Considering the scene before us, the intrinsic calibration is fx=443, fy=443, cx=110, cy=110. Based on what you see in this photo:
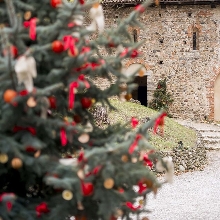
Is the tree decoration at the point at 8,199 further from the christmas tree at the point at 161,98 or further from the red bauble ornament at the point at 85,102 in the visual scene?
the christmas tree at the point at 161,98

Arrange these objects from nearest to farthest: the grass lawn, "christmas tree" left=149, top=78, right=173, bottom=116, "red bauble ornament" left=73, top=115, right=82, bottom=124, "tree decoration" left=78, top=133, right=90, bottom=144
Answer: "tree decoration" left=78, top=133, right=90, bottom=144
"red bauble ornament" left=73, top=115, right=82, bottom=124
the grass lawn
"christmas tree" left=149, top=78, right=173, bottom=116

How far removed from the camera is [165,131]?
601 inches

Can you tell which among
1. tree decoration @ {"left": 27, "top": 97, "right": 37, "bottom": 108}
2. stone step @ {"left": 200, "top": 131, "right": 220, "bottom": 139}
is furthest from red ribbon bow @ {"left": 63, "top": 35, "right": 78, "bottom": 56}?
stone step @ {"left": 200, "top": 131, "right": 220, "bottom": 139}

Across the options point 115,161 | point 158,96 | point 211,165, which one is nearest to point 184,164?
point 211,165

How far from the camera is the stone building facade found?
2147 cm

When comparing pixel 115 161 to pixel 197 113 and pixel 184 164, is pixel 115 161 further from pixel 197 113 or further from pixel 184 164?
pixel 197 113

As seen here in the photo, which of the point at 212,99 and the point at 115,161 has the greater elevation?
the point at 115,161

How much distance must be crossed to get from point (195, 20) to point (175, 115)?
4.71m

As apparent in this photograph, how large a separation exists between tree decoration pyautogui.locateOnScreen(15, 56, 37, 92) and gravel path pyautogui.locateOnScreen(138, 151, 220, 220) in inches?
225

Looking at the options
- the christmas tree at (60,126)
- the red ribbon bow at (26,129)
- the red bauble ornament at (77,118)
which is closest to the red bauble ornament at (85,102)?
the christmas tree at (60,126)

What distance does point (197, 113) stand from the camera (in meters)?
21.8

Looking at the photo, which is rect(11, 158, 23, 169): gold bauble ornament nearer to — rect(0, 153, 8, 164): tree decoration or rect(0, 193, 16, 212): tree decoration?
rect(0, 153, 8, 164): tree decoration

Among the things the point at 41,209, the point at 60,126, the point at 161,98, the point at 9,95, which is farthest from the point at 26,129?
the point at 161,98

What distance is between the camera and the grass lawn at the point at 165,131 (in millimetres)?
13784
